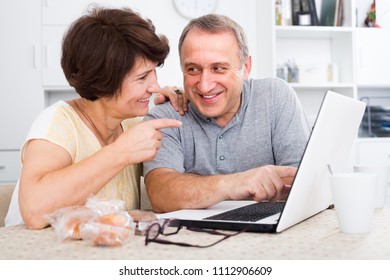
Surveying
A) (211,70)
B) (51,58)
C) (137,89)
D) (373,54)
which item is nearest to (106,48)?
(137,89)

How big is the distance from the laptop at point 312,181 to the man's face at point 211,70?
456mm

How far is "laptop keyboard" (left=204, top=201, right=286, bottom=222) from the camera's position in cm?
100

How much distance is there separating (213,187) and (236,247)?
380 mm

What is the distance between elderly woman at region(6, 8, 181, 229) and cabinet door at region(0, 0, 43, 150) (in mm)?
1774

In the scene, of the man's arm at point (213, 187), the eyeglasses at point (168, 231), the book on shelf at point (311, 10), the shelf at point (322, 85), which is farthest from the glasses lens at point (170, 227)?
the book on shelf at point (311, 10)

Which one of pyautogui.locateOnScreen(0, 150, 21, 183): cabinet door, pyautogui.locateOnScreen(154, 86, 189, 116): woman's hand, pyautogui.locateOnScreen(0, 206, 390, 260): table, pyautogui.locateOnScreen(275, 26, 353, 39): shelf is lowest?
pyautogui.locateOnScreen(0, 150, 21, 183): cabinet door

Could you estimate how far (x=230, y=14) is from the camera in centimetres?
333

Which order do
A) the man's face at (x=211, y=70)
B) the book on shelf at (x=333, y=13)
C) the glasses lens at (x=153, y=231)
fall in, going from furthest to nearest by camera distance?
the book on shelf at (x=333, y=13)
the man's face at (x=211, y=70)
the glasses lens at (x=153, y=231)

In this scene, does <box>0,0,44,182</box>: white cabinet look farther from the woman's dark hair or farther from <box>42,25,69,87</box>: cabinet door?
the woman's dark hair

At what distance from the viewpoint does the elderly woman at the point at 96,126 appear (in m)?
1.09

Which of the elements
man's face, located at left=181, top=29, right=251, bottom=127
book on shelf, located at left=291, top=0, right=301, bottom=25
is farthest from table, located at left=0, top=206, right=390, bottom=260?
book on shelf, located at left=291, top=0, right=301, bottom=25

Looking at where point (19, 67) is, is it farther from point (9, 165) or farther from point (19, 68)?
point (9, 165)

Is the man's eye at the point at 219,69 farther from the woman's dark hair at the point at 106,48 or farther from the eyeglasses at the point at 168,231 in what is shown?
the eyeglasses at the point at 168,231
